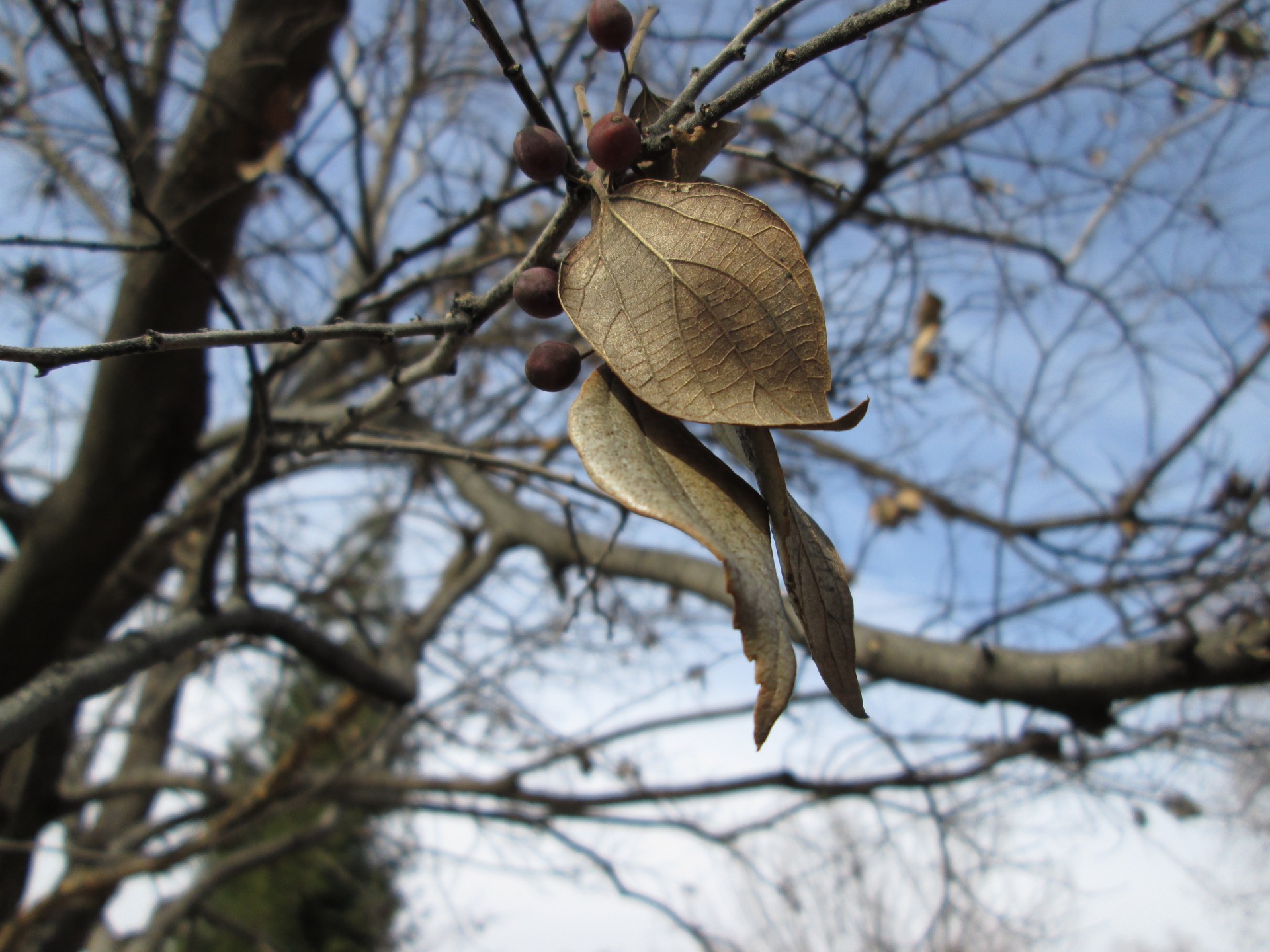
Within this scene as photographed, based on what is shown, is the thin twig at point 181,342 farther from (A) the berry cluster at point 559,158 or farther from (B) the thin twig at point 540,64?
(B) the thin twig at point 540,64

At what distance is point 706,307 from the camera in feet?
1.81

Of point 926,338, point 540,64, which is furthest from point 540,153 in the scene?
point 926,338

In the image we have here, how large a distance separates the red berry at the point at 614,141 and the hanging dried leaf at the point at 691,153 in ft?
0.13

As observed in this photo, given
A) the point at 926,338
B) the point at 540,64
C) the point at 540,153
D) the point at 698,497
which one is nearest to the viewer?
the point at 698,497

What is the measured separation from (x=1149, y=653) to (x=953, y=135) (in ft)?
6.38

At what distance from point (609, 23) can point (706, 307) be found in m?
0.32

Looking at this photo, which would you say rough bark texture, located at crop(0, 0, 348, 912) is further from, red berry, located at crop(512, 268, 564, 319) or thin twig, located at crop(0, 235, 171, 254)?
red berry, located at crop(512, 268, 564, 319)

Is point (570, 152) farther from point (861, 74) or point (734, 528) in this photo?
point (861, 74)

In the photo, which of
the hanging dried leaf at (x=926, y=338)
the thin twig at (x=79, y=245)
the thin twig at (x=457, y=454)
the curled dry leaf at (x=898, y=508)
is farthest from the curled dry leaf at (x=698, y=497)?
the curled dry leaf at (x=898, y=508)

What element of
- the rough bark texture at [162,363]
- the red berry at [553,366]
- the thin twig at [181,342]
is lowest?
the thin twig at [181,342]

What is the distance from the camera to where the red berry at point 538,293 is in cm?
63

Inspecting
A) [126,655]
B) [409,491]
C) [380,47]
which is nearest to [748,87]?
[126,655]

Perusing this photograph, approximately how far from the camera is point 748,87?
56 centimetres

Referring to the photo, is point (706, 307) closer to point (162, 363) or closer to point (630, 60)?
point (630, 60)
